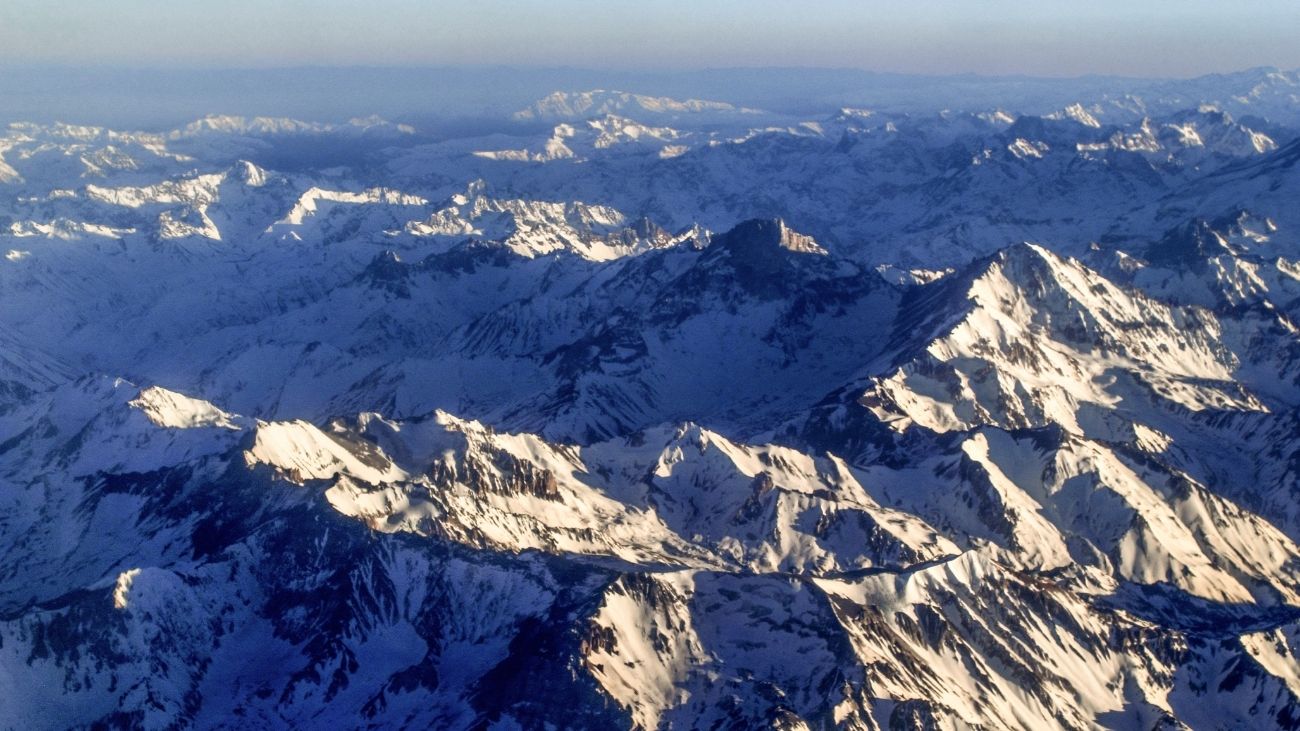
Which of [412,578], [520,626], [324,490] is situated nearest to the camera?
[520,626]

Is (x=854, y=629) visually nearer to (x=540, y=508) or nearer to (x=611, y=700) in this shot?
(x=611, y=700)

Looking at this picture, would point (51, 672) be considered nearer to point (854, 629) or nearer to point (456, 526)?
point (456, 526)

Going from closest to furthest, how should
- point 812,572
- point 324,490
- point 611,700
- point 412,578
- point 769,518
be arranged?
point 611,700 → point 412,578 → point 324,490 → point 812,572 → point 769,518

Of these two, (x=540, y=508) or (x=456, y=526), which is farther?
(x=540, y=508)

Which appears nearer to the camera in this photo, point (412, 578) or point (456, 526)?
point (412, 578)

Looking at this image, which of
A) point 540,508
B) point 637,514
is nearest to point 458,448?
point 540,508

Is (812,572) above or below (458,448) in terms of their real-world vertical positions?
below

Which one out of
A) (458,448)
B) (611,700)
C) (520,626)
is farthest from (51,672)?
(458,448)

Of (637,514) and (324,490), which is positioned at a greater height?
(324,490)

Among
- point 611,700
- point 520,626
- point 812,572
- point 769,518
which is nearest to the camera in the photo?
point 611,700
